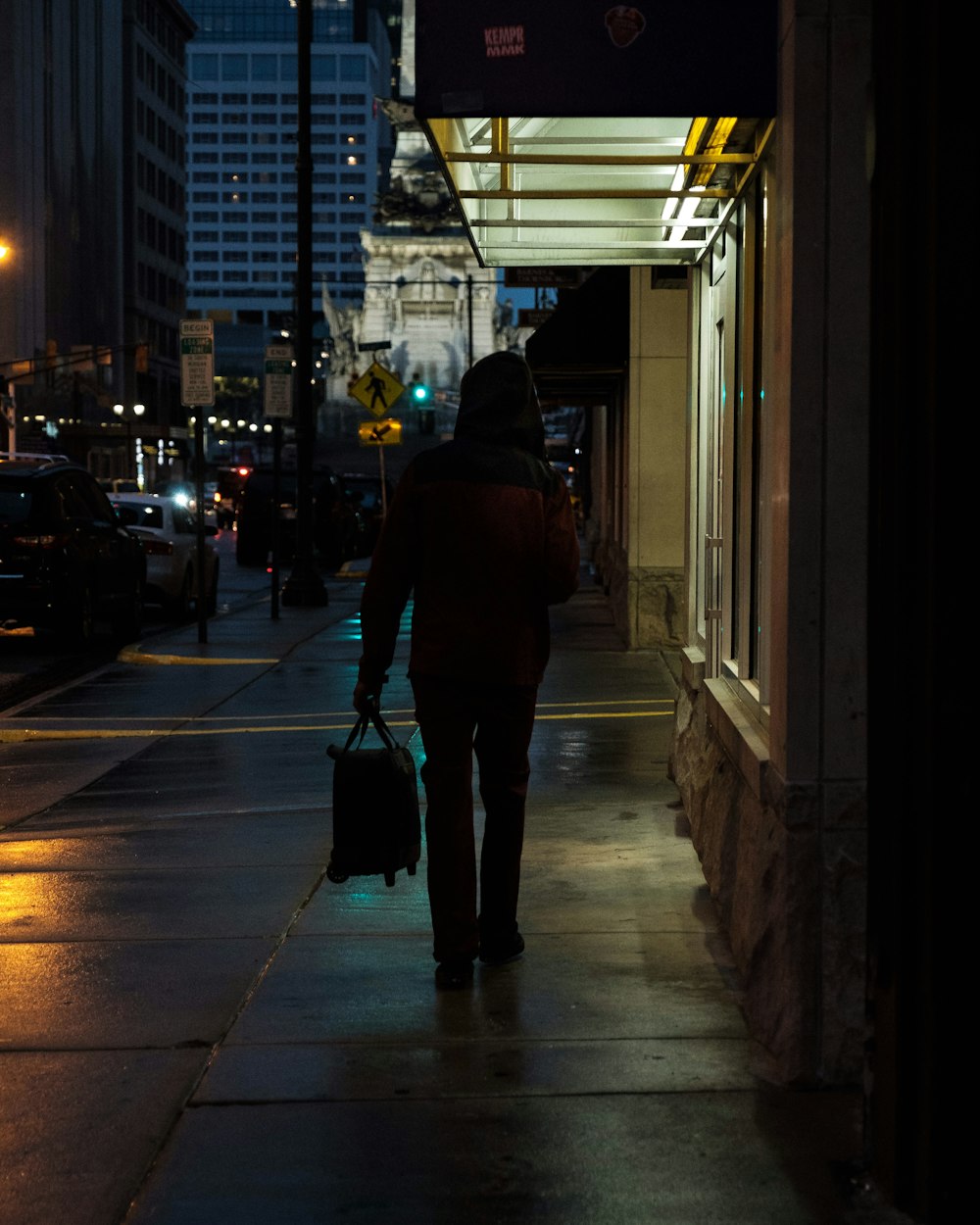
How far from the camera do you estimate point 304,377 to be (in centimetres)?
2736

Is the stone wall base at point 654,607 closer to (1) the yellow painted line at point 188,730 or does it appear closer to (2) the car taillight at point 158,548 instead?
(1) the yellow painted line at point 188,730

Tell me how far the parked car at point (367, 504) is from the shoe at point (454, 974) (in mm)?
37756

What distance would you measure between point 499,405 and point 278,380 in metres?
20.1

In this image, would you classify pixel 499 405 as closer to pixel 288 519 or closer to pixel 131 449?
pixel 288 519

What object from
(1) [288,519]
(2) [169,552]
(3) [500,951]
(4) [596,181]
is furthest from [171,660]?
(1) [288,519]

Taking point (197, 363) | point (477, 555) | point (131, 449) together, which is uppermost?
point (131, 449)

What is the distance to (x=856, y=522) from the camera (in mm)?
4977

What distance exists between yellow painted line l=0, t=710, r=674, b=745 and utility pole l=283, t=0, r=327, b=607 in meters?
12.5

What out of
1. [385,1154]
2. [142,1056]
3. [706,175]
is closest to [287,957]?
[142,1056]

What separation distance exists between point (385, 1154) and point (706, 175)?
4001 mm

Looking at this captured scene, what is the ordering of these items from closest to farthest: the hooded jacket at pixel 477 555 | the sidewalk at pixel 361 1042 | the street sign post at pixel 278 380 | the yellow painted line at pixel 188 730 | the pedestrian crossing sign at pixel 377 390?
the sidewalk at pixel 361 1042 → the hooded jacket at pixel 477 555 → the yellow painted line at pixel 188 730 → the street sign post at pixel 278 380 → the pedestrian crossing sign at pixel 377 390

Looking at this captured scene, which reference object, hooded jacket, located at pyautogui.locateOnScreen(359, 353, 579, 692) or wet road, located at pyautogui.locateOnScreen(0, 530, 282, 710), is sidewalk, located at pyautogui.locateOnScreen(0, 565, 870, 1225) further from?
wet road, located at pyautogui.locateOnScreen(0, 530, 282, 710)

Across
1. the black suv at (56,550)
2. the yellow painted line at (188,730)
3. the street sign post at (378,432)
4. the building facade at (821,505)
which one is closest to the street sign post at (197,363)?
the black suv at (56,550)

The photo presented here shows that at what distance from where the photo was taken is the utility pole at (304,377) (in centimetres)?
2570
